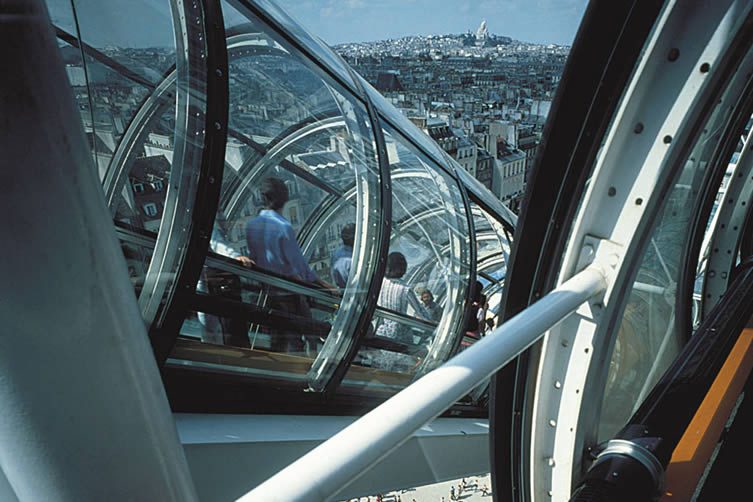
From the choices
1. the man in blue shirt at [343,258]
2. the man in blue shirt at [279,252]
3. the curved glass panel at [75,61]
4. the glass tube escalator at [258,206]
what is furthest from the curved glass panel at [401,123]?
the curved glass panel at [75,61]

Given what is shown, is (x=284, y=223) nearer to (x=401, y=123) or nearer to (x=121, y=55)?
(x=121, y=55)

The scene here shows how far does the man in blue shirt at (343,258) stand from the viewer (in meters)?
3.16

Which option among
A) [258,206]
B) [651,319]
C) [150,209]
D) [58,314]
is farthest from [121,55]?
[651,319]

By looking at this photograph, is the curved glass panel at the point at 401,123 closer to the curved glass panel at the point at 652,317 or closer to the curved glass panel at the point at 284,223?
the curved glass panel at the point at 284,223

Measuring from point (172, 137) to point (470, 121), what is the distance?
36237 millimetres

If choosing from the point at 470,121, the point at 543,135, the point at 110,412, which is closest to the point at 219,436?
the point at 543,135

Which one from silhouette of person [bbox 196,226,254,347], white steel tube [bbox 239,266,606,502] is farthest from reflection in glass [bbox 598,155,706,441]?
silhouette of person [bbox 196,226,254,347]

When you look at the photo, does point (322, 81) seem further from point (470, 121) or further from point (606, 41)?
point (470, 121)

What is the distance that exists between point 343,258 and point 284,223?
0.51 m

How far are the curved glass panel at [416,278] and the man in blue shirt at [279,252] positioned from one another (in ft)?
1.80

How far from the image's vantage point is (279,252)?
9.17ft

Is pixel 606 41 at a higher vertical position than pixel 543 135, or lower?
higher

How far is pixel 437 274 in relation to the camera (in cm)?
413

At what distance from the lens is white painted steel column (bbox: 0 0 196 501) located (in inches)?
18.8
